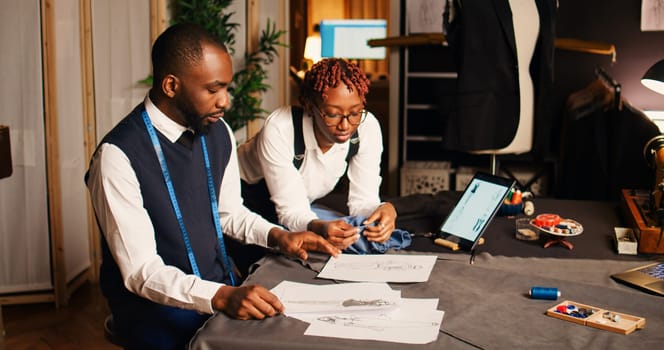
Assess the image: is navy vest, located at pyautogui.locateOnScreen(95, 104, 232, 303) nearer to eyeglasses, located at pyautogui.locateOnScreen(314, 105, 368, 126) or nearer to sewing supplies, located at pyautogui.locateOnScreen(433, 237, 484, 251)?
eyeglasses, located at pyautogui.locateOnScreen(314, 105, 368, 126)

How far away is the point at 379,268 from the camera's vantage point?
197cm

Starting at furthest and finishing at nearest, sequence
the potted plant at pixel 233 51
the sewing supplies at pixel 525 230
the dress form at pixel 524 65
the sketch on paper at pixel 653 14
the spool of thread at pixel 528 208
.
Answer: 1. the sketch on paper at pixel 653 14
2. the potted plant at pixel 233 51
3. the dress form at pixel 524 65
4. the spool of thread at pixel 528 208
5. the sewing supplies at pixel 525 230

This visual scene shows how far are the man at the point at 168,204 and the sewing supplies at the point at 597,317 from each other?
637 millimetres

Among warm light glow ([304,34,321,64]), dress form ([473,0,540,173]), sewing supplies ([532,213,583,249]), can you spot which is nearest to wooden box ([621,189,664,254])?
sewing supplies ([532,213,583,249])

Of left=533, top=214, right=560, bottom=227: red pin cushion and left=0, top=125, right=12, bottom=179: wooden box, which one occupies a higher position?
left=0, top=125, right=12, bottom=179: wooden box

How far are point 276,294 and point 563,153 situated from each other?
2.99 metres

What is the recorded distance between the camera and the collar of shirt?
1.94 meters

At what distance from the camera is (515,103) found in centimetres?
364

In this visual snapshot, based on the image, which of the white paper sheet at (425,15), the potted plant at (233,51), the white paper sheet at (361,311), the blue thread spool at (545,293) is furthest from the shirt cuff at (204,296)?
the white paper sheet at (425,15)

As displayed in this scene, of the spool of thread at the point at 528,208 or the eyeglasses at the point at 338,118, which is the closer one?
the eyeglasses at the point at 338,118

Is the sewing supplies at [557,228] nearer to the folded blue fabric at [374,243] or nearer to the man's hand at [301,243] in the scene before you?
the folded blue fabric at [374,243]

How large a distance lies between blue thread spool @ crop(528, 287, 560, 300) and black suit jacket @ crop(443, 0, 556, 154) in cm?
200

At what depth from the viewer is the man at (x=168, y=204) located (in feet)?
5.84

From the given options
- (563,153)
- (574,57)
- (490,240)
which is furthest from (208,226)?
(574,57)
